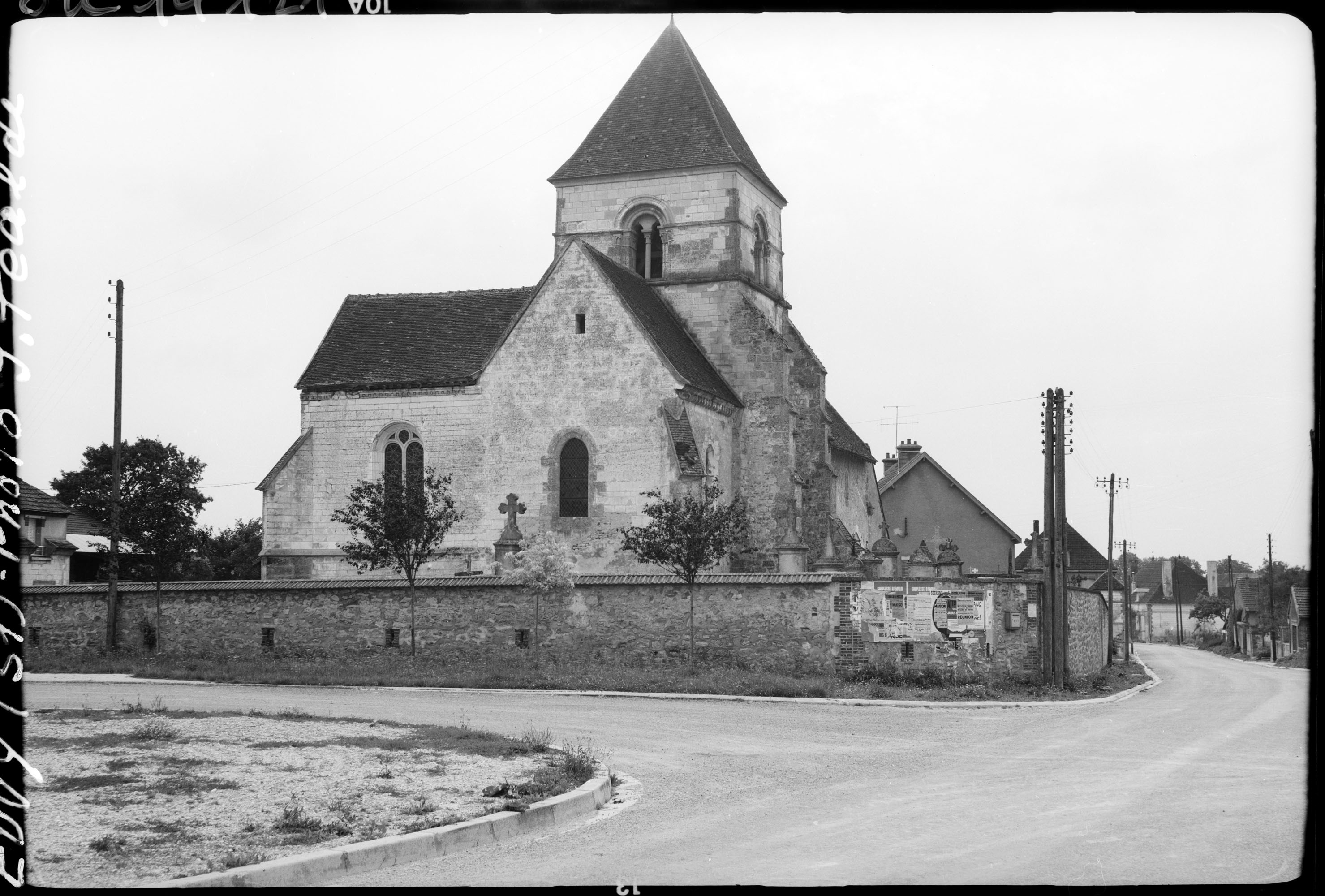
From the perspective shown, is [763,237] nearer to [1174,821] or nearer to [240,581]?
[240,581]

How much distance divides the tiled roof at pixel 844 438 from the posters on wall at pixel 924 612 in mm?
16305

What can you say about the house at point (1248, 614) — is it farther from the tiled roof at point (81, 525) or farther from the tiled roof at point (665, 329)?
the tiled roof at point (81, 525)

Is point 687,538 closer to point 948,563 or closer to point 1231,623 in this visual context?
point 948,563

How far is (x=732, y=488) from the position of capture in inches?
1499

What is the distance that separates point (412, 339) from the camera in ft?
130

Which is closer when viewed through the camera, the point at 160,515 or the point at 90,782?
the point at 90,782

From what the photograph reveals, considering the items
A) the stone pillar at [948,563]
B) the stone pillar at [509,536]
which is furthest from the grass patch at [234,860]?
the stone pillar at [948,563]

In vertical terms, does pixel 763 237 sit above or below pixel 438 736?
above

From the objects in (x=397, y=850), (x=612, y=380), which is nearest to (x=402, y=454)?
(x=612, y=380)

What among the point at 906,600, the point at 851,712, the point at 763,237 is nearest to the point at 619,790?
the point at 851,712

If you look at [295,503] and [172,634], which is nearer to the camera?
[172,634]

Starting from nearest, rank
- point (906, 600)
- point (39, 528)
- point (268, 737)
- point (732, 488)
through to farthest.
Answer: point (268, 737), point (906, 600), point (732, 488), point (39, 528)

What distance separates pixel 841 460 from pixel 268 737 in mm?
32379

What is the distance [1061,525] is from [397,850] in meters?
22.0
